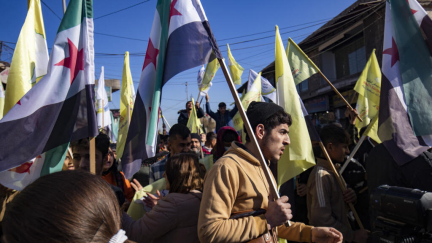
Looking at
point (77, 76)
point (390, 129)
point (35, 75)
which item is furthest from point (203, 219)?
point (35, 75)

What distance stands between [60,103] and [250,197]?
5.60ft

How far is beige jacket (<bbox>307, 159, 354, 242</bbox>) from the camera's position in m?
2.57

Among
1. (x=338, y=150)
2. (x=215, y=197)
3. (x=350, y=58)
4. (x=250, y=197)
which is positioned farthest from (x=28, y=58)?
(x=350, y=58)

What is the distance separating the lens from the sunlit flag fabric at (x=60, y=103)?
2230 mm

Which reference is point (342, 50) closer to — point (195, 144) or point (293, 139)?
point (195, 144)

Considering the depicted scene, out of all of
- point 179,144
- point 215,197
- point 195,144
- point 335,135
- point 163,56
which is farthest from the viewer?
point 195,144

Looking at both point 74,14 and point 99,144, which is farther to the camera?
point 99,144

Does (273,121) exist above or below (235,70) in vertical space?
below

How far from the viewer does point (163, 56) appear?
2.37 meters

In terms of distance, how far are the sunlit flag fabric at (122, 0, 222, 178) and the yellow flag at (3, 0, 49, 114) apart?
48.8 inches

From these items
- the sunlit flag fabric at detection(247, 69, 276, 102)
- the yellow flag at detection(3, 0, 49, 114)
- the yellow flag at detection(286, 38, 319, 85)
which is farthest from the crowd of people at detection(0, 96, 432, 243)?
the sunlit flag fabric at detection(247, 69, 276, 102)

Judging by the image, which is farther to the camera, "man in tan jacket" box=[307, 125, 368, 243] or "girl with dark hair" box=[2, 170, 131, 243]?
"man in tan jacket" box=[307, 125, 368, 243]

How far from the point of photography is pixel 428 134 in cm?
248

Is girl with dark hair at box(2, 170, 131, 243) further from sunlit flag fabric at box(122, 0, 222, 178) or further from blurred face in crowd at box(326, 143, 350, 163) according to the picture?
blurred face in crowd at box(326, 143, 350, 163)
